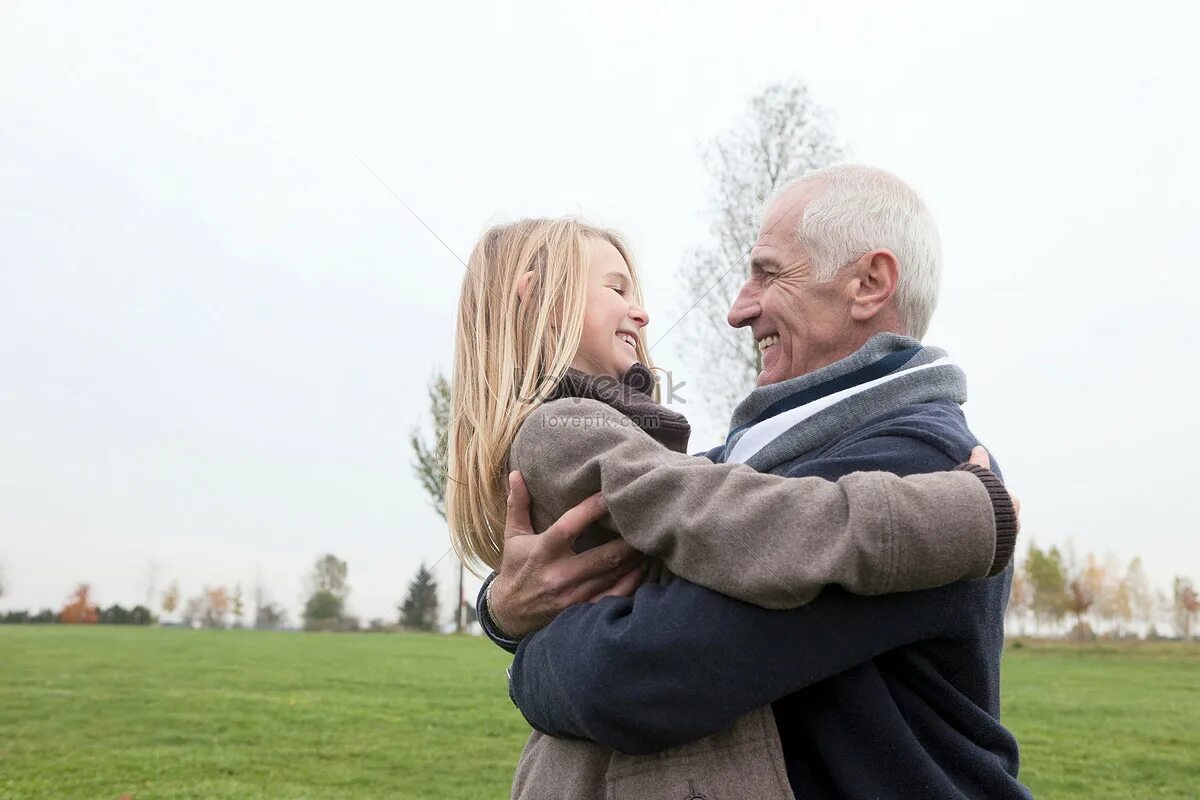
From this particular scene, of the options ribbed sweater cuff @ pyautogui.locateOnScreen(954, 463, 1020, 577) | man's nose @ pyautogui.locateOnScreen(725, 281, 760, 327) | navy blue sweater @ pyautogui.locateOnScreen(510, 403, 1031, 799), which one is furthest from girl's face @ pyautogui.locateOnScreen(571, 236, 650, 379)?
ribbed sweater cuff @ pyautogui.locateOnScreen(954, 463, 1020, 577)

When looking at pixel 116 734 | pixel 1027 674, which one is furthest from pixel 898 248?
pixel 1027 674

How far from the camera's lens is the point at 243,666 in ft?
62.0

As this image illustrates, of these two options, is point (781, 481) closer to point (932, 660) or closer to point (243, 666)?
point (932, 660)

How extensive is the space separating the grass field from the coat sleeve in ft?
23.8

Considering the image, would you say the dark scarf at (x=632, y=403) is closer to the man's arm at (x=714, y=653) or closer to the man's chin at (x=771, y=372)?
the man's chin at (x=771, y=372)

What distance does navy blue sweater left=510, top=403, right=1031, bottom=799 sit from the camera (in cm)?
187

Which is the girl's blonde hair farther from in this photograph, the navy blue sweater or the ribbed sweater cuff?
the ribbed sweater cuff

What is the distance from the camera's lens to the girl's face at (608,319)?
274cm

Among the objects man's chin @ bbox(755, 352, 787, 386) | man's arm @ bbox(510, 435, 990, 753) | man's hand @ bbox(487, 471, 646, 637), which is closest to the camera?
man's arm @ bbox(510, 435, 990, 753)

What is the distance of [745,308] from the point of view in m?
2.72

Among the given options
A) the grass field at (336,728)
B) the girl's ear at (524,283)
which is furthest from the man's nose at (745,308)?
the grass field at (336,728)

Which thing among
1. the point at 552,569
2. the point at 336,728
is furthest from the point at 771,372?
the point at 336,728

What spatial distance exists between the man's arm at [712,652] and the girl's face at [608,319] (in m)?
0.90

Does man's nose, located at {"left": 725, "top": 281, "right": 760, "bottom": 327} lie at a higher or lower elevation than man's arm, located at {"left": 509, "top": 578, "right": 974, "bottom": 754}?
higher
